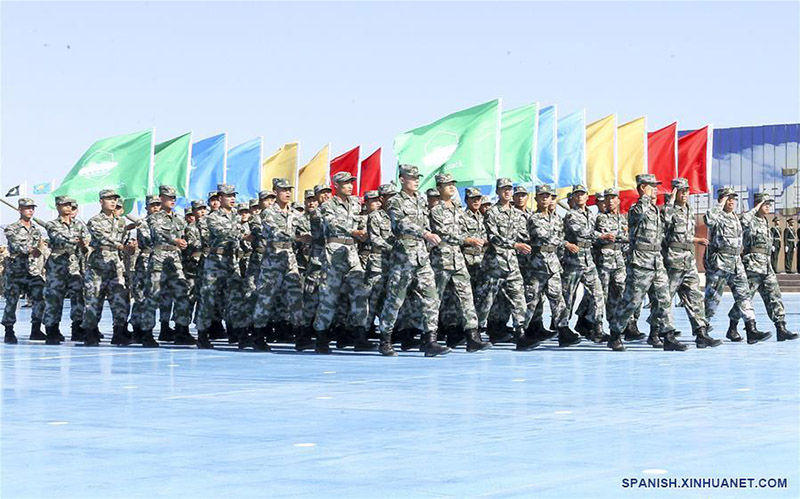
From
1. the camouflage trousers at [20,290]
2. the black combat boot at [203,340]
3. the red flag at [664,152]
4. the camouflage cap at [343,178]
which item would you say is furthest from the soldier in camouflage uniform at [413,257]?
the red flag at [664,152]

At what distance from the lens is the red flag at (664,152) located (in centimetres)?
2545

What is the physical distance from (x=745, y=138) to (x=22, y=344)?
35.3 metres

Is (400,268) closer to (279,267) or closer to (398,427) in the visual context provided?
(279,267)

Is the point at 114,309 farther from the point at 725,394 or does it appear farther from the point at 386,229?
the point at 725,394

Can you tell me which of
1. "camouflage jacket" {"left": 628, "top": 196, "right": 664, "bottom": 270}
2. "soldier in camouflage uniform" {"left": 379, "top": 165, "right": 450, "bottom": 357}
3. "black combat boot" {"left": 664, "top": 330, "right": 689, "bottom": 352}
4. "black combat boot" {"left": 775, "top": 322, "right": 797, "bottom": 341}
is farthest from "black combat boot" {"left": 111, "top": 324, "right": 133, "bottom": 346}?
"black combat boot" {"left": 775, "top": 322, "right": 797, "bottom": 341}

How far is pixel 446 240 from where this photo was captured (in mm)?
13922

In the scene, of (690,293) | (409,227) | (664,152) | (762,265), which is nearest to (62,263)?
(409,227)

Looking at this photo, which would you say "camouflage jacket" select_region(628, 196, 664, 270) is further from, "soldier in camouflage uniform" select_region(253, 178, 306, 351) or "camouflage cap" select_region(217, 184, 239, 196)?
"camouflage cap" select_region(217, 184, 239, 196)

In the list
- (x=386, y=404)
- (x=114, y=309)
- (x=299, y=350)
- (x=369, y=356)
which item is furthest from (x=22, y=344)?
(x=386, y=404)

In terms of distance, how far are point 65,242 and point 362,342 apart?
3.96 meters

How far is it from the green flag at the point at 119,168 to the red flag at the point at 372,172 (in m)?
5.23

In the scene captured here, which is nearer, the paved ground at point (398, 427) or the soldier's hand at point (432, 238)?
the paved ground at point (398, 427)

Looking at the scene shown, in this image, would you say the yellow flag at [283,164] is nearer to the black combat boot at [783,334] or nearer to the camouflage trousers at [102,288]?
the camouflage trousers at [102,288]

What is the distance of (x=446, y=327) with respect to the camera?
1505 cm
